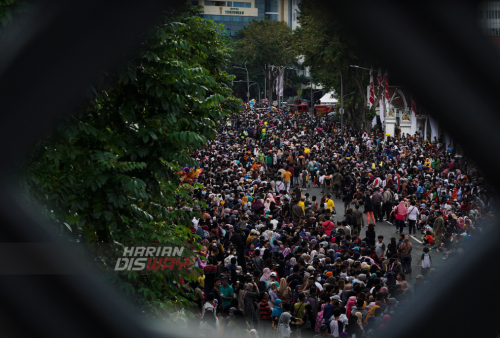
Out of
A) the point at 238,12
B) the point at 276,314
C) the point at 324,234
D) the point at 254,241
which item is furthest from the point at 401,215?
the point at 238,12

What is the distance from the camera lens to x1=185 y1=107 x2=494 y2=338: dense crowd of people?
341cm

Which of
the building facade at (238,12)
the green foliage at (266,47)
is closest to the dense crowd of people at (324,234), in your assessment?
the green foliage at (266,47)

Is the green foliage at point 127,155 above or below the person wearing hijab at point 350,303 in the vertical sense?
above

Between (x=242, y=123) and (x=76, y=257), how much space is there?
51584 millimetres

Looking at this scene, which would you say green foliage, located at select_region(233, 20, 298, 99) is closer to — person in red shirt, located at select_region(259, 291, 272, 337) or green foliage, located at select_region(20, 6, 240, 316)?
person in red shirt, located at select_region(259, 291, 272, 337)

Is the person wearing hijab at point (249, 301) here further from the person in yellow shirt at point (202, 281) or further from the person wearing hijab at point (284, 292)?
the person in yellow shirt at point (202, 281)

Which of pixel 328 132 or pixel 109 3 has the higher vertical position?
pixel 109 3

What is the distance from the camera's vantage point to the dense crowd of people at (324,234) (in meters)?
3.41

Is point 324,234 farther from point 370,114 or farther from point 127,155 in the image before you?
point 370,114

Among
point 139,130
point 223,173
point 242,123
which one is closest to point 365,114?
point 242,123

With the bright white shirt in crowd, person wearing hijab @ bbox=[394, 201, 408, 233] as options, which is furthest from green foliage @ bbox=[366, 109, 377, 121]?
the bright white shirt in crowd

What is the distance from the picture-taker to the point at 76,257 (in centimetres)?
105

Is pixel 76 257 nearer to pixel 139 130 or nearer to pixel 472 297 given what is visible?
pixel 472 297

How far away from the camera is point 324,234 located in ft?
45.9
